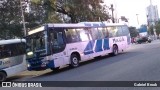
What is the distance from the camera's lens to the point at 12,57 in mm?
20031

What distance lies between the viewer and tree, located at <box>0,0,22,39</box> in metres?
37.8

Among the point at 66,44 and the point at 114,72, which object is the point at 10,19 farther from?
the point at 114,72

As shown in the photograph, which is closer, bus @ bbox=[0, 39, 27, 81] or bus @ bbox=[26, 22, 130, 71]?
bus @ bbox=[26, 22, 130, 71]

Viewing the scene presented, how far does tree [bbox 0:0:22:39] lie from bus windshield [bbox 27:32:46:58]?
18976mm

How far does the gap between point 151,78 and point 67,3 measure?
950 inches

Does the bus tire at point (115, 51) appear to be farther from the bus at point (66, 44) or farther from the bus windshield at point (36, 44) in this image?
the bus windshield at point (36, 44)

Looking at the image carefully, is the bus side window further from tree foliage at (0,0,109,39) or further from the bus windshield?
tree foliage at (0,0,109,39)

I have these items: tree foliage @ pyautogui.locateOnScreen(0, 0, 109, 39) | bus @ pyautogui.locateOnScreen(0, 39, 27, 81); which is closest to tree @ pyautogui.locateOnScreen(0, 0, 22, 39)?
tree foliage @ pyautogui.locateOnScreen(0, 0, 109, 39)

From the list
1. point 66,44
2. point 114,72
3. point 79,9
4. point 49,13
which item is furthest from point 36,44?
point 49,13

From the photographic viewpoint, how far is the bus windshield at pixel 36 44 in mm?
18703

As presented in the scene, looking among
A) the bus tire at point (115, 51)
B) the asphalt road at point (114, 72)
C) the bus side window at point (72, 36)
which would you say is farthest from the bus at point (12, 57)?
the bus tire at point (115, 51)

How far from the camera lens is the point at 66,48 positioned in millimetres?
19781

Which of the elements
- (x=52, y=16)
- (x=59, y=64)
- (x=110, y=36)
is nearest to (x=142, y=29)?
(x=52, y=16)

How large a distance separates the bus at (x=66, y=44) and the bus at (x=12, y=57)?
1162mm
